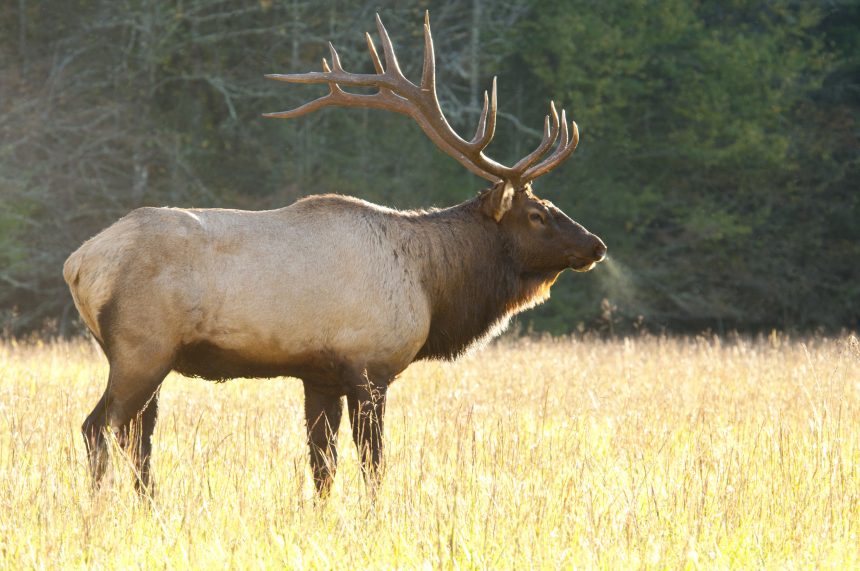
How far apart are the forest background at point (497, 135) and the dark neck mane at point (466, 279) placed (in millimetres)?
11817

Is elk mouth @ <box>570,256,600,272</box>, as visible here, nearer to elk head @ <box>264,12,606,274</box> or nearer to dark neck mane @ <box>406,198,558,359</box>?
elk head @ <box>264,12,606,274</box>

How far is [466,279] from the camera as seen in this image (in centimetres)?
616

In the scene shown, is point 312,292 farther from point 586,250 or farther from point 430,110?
point 586,250

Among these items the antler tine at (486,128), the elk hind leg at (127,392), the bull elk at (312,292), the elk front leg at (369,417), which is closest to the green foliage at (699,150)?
the antler tine at (486,128)

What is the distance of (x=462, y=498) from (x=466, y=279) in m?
1.93

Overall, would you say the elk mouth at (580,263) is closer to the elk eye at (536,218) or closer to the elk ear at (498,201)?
the elk eye at (536,218)

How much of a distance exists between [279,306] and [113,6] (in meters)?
14.8

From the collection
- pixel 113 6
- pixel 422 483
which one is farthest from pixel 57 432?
pixel 113 6

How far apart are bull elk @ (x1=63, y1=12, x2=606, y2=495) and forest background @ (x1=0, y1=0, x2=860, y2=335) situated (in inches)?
469

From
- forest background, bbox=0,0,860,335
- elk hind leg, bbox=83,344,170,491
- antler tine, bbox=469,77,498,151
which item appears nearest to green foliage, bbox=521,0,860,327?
forest background, bbox=0,0,860,335

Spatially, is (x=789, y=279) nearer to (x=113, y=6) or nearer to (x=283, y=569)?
(x=113, y=6)

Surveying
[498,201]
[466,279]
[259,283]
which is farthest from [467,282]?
[259,283]

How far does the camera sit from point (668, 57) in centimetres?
1975

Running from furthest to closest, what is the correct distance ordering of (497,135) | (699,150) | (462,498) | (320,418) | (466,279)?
(497,135) < (699,150) < (466,279) < (320,418) < (462,498)
